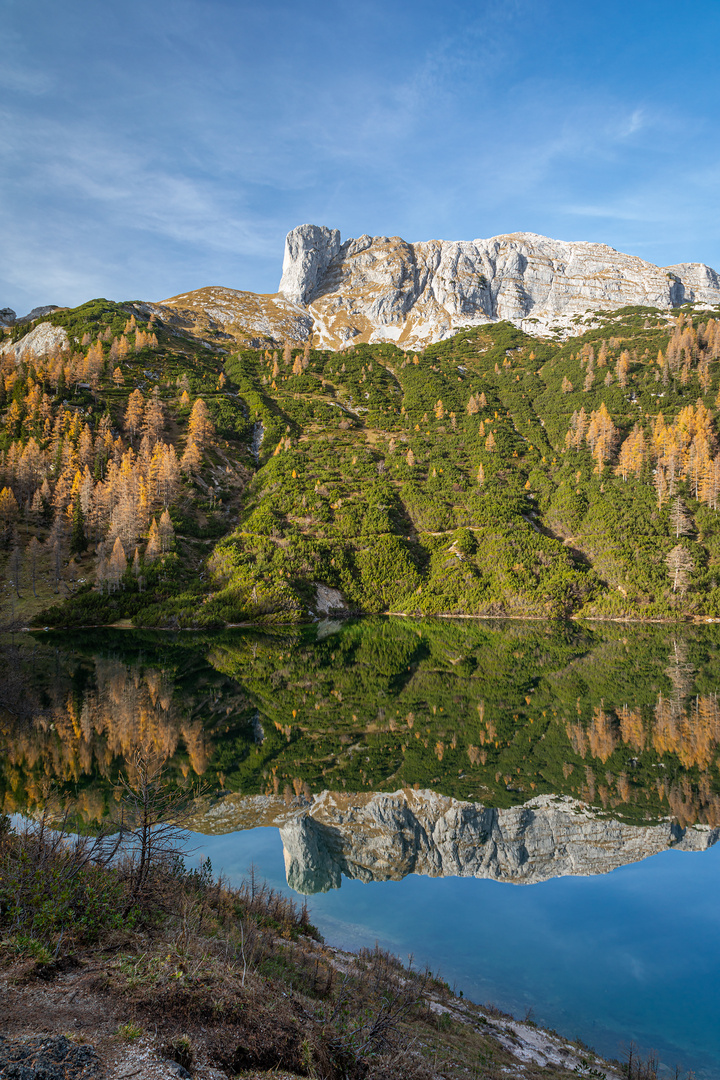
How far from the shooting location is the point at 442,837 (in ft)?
47.9

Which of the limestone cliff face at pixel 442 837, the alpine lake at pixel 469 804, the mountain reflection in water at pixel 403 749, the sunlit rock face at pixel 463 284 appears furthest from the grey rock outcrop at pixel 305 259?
the limestone cliff face at pixel 442 837

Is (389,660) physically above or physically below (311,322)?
below

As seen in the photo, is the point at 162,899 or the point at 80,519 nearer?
the point at 162,899

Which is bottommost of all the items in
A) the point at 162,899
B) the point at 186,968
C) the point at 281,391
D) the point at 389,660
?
the point at 389,660

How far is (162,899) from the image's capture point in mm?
7918

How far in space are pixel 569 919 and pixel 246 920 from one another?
743cm

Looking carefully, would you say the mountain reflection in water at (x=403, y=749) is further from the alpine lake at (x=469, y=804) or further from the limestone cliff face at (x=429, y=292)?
the limestone cliff face at (x=429, y=292)

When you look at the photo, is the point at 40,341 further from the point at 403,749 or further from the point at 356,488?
the point at 403,749

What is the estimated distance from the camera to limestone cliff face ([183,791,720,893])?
44.4 ft

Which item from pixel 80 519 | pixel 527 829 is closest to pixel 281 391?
pixel 80 519

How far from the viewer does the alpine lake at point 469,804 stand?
10.1 metres

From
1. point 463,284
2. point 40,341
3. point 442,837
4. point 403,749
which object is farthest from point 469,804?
point 463,284

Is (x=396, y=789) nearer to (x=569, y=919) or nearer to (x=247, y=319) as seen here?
(x=569, y=919)

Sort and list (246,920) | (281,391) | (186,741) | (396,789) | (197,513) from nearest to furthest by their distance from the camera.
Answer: (246,920) < (396,789) < (186,741) < (197,513) < (281,391)
